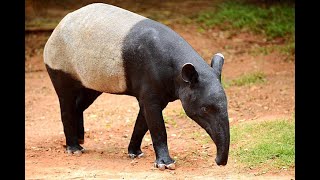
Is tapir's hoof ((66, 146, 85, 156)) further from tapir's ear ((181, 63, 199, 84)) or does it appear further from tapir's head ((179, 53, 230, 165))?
tapir's ear ((181, 63, 199, 84))

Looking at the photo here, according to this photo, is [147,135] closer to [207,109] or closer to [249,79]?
[207,109]

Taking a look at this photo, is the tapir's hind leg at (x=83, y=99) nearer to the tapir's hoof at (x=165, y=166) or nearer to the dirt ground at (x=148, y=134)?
the dirt ground at (x=148, y=134)

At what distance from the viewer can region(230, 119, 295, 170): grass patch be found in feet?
27.2

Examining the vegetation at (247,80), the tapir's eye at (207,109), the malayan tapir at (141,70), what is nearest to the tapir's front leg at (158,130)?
the malayan tapir at (141,70)

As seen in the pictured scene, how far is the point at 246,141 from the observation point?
361 inches

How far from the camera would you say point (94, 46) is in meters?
8.47

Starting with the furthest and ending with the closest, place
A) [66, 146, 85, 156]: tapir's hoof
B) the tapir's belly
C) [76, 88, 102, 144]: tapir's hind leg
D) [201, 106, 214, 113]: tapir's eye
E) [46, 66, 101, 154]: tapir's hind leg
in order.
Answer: [76, 88, 102, 144]: tapir's hind leg < [66, 146, 85, 156]: tapir's hoof < [46, 66, 101, 154]: tapir's hind leg < the tapir's belly < [201, 106, 214, 113]: tapir's eye

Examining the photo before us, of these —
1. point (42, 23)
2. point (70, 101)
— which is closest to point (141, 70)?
point (70, 101)

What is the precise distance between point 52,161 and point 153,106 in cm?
167

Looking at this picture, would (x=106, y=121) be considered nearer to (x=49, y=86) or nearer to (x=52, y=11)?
(x=49, y=86)

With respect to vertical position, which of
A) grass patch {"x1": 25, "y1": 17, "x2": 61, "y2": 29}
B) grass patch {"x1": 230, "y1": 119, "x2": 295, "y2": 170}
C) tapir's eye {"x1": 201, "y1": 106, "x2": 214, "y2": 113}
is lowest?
grass patch {"x1": 25, "y1": 17, "x2": 61, "y2": 29}

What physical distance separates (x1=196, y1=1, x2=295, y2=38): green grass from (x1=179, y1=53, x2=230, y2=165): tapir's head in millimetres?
9684

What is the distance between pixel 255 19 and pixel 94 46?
385 inches

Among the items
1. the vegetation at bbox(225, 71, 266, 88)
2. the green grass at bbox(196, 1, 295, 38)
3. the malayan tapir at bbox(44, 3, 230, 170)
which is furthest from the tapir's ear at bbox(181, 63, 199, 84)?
the green grass at bbox(196, 1, 295, 38)
